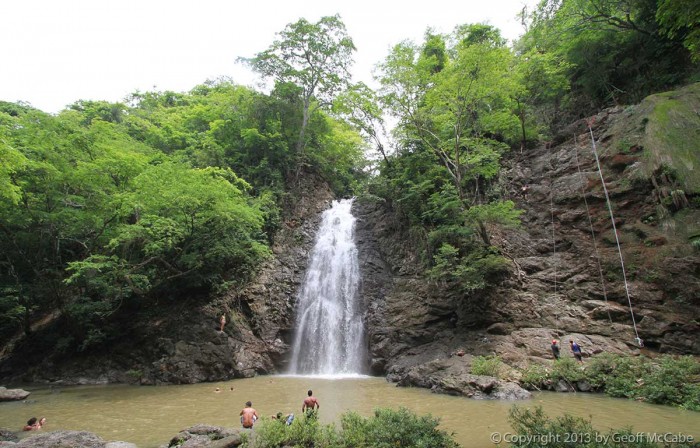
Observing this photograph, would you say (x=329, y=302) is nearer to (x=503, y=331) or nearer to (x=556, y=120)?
(x=503, y=331)

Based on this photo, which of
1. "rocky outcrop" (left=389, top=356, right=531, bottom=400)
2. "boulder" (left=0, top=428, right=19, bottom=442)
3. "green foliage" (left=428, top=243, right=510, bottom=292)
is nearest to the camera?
"boulder" (left=0, top=428, right=19, bottom=442)

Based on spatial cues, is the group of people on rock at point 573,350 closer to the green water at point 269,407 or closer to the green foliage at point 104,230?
the green water at point 269,407

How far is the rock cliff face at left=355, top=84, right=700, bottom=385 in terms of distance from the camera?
40.6ft

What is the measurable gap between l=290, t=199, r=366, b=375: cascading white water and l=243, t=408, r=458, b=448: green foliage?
34.1 feet

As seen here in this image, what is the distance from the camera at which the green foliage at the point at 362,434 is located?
5.82 meters

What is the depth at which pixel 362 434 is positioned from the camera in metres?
6.18

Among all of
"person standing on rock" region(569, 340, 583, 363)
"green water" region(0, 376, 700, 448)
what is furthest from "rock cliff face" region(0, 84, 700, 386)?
"green water" region(0, 376, 700, 448)

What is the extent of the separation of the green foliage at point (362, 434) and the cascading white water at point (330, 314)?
10392mm

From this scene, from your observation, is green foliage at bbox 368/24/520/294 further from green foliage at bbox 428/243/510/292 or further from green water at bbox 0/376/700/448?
green water at bbox 0/376/700/448

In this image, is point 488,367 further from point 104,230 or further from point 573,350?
point 104,230

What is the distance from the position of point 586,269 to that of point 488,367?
21.2ft

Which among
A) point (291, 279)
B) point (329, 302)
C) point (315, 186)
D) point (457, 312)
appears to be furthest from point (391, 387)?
point (315, 186)

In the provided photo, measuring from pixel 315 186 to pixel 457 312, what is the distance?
16.0 meters

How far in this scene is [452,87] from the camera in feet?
53.2
